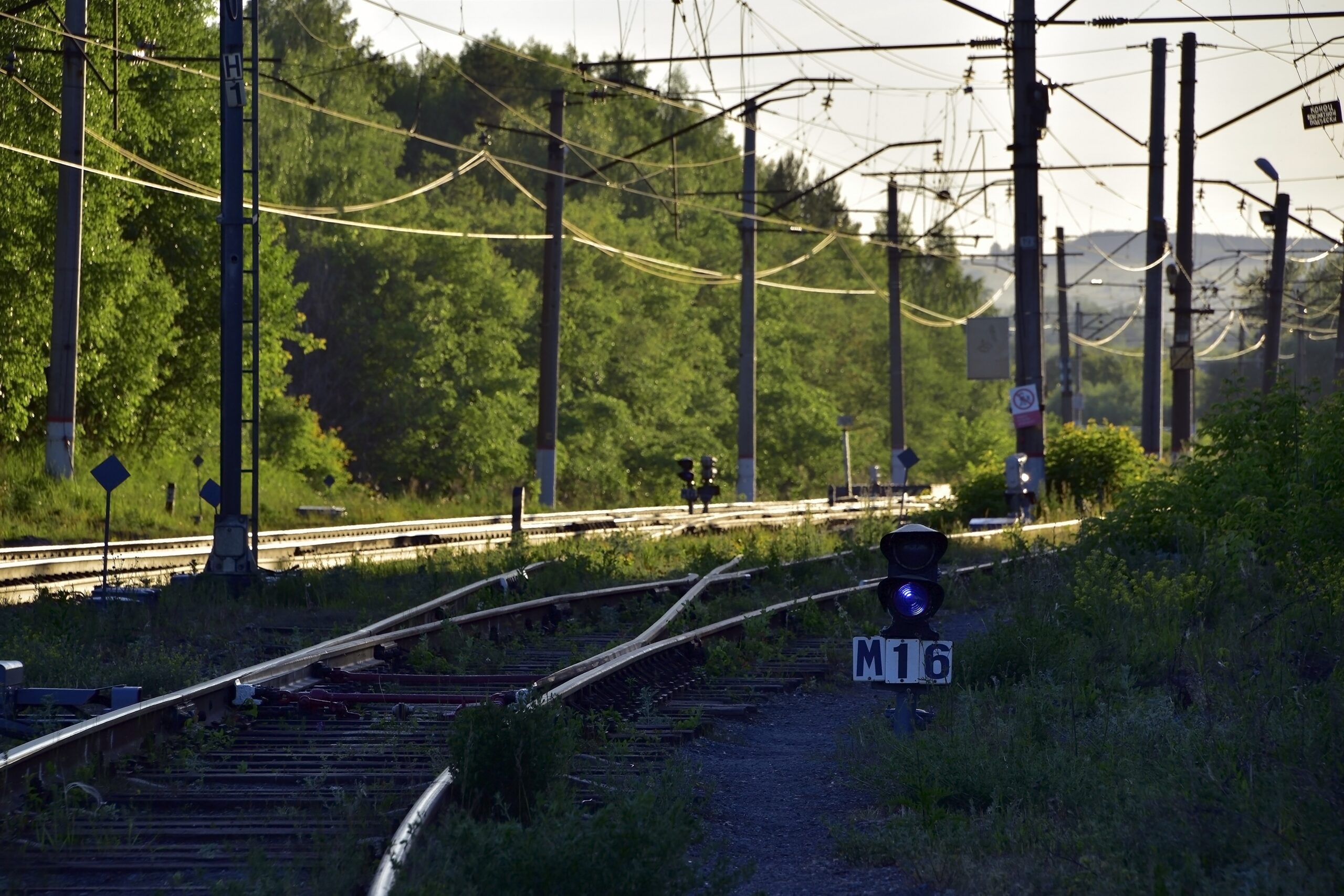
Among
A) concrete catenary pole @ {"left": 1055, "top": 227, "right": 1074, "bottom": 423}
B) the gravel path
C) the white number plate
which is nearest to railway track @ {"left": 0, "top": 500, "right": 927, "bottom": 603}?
the gravel path

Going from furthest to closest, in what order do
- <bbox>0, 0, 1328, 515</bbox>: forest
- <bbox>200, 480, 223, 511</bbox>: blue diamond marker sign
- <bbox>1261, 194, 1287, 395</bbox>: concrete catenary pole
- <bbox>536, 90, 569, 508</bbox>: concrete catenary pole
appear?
<bbox>1261, 194, 1287, 395</bbox>: concrete catenary pole < <bbox>536, 90, 569, 508</bbox>: concrete catenary pole < <bbox>0, 0, 1328, 515</bbox>: forest < <bbox>200, 480, 223, 511</bbox>: blue diamond marker sign

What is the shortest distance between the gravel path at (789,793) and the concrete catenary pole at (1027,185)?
50.1ft

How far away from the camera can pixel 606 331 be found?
60812mm

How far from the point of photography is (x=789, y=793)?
8.65 metres

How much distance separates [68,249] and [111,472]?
11.5 m

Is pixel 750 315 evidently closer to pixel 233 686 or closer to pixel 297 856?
pixel 233 686

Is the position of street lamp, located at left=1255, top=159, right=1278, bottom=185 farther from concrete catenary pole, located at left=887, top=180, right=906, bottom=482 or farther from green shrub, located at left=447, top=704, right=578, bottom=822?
green shrub, located at left=447, top=704, right=578, bottom=822

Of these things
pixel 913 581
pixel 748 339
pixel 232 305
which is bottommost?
pixel 913 581

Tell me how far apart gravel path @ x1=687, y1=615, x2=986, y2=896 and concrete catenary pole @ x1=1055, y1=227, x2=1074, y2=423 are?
5214cm

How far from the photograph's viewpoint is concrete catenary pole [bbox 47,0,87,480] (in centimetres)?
2844

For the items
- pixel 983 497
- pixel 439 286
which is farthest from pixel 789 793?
pixel 439 286

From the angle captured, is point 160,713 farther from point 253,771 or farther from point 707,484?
point 707,484

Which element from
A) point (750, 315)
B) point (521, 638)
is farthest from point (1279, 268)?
point (521, 638)

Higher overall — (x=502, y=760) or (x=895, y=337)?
(x=895, y=337)
